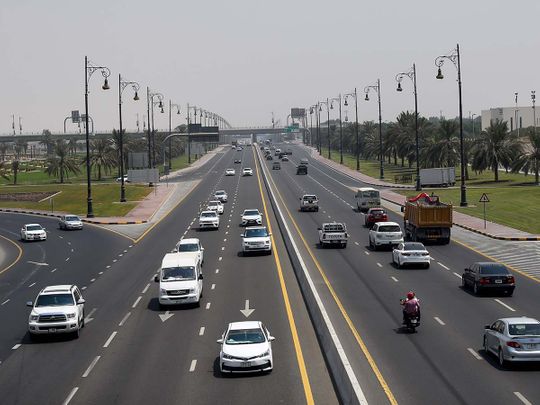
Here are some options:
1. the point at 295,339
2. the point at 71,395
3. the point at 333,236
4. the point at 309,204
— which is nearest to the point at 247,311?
the point at 295,339

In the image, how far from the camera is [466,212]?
244 feet

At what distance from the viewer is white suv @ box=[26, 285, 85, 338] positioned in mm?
29203

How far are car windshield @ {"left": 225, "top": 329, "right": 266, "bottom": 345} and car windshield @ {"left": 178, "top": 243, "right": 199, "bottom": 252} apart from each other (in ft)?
73.1

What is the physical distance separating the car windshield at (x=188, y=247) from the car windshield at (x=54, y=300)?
15.8m

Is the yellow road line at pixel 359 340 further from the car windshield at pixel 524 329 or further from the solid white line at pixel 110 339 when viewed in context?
the solid white line at pixel 110 339

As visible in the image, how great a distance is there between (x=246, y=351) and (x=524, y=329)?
7195 millimetres

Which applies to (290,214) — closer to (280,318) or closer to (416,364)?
(280,318)

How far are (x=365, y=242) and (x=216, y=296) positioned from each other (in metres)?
21.8

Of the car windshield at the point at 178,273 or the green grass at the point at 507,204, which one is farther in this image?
the green grass at the point at 507,204

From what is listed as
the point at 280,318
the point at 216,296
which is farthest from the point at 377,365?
the point at 216,296

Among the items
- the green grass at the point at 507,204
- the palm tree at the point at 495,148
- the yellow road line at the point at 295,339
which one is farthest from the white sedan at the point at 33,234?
the palm tree at the point at 495,148

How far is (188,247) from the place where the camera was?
46625mm

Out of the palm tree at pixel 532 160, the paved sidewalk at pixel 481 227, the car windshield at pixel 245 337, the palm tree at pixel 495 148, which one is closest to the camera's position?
the car windshield at pixel 245 337

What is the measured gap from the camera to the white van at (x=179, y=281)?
34.3 meters
